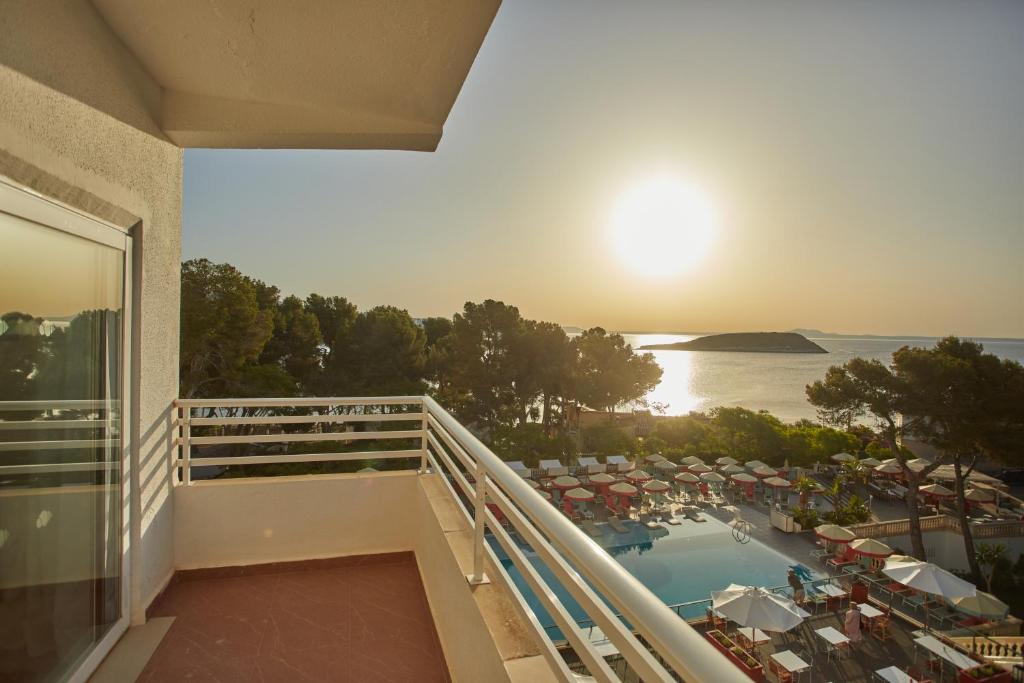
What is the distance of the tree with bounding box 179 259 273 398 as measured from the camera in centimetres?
1433

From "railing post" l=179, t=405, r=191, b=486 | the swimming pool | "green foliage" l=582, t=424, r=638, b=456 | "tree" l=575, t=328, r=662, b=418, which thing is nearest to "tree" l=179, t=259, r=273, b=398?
the swimming pool

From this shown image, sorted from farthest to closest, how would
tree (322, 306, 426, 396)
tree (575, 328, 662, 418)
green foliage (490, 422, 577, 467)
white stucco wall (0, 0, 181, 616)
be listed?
tree (575, 328, 662, 418)
green foliage (490, 422, 577, 467)
tree (322, 306, 426, 396)
white stucco wall (0, 0, 181, 616)

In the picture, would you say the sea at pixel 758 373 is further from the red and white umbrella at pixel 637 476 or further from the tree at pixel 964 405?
the red and white umbrella at pixel 637 476

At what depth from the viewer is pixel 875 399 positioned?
23.6 m

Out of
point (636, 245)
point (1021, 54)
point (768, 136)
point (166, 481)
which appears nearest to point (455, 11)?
point (166, 481)

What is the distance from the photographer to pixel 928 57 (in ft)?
106

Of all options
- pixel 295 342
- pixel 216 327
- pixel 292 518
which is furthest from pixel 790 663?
pixel 295 342

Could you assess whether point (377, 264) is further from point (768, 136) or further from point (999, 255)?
point (999, 255)

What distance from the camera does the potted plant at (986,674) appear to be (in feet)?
32.0

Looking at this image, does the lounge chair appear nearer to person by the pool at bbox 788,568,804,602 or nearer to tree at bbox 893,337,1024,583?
person by the pool at bbox 788,568,804,602

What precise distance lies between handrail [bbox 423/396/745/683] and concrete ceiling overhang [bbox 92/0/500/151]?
1.38m

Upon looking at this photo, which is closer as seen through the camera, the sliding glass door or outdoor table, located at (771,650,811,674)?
the sliding glass door

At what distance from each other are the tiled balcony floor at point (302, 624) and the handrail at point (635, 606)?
149cm

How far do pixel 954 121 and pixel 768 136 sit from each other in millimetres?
16438
